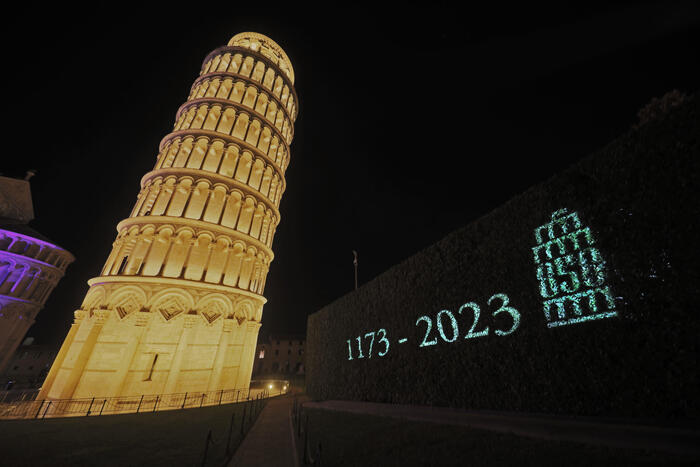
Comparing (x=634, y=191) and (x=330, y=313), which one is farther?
(x=330, y=313)

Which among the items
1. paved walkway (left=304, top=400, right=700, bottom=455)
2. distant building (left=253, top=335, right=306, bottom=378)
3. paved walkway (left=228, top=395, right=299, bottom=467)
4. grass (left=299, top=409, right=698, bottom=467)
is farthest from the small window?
distant building (left=253, top=335, right=306, bottom=378)

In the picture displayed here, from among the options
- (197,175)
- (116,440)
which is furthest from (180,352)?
(197,175)

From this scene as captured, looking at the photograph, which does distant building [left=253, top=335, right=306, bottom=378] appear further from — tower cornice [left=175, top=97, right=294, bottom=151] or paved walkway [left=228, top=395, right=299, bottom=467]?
paved walkway [left=228, top=395, right=299, bottom=467]

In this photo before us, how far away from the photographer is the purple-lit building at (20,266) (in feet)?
105

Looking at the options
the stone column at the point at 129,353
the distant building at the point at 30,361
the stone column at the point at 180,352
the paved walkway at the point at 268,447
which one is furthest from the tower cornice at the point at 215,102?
the distant building at the point at 30,361

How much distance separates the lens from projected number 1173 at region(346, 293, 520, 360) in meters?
7.65

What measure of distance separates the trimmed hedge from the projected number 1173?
129mm

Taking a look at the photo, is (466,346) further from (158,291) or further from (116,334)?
(116,334)

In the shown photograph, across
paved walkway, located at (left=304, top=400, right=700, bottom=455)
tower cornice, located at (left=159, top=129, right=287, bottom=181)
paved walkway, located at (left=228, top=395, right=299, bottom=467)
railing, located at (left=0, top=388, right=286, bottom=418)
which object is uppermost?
tower cornice, located at (left=159, top=129, right=287, bottom=181)

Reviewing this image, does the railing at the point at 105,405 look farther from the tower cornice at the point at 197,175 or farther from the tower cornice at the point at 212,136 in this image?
the tower cornice at the point at 212,136

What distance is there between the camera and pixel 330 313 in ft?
62.0

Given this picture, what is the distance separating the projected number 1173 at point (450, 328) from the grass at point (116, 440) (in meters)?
6.70

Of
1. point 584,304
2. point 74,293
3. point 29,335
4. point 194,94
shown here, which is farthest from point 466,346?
point 29,335

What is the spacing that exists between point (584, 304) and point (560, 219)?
2.33 meters
